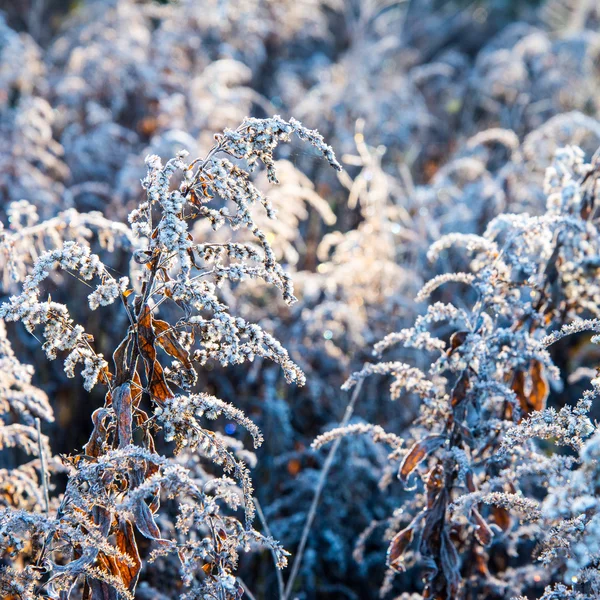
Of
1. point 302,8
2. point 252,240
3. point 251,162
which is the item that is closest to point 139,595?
point 251,162

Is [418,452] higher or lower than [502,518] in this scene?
higher

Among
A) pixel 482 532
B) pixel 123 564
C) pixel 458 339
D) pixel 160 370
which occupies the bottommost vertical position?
pixel 123 564

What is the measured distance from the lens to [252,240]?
4.11 m

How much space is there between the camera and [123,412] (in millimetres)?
Result: 1678

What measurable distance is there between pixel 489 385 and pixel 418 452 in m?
0.28

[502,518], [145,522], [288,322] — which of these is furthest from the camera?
[288,322]

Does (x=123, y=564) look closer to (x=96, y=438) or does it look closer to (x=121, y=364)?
(x=96, y=438)

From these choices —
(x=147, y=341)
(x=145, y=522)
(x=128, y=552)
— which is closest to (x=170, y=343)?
(x=147, y=341)

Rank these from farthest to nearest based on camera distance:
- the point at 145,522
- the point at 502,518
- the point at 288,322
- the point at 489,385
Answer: the point at 288,322
the point at 502,518
the point at 489,385
the point at 145,522

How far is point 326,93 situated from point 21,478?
4355 mm

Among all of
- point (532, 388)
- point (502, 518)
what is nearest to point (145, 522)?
point (502, 518)

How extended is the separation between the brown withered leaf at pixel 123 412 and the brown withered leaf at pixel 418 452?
0.76 metres

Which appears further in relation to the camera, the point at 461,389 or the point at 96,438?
the point at 461,389

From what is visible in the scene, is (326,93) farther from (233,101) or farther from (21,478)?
(21,478)
